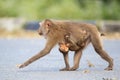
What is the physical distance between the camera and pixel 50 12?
30422 mm

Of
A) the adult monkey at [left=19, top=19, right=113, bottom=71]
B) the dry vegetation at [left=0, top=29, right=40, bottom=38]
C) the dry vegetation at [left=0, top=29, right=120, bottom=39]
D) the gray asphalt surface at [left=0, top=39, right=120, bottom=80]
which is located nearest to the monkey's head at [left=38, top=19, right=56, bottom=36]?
the adult monkey at [left=19, top=19, right=113, bottom=71]

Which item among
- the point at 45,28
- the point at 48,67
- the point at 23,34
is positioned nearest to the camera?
the point at 45,28

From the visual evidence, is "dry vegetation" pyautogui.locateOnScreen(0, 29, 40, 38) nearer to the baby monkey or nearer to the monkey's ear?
the baby monkey

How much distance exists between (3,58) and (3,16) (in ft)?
44.9

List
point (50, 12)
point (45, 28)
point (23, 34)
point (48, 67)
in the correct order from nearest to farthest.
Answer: point (45, 28) < point (48, 67) < point (23, 34) < point (50, 12)

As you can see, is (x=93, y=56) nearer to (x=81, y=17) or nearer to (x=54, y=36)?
(x=54, y=36)

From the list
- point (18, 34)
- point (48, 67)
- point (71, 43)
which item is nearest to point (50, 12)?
point (18, 34)

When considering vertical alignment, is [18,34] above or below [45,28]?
below

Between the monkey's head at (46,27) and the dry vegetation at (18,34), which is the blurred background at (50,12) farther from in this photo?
the monkey's head at (46,27)

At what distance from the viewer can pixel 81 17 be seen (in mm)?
30250

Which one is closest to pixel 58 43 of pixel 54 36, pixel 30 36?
pixel 54 36

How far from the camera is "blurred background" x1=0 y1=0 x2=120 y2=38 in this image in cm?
2731

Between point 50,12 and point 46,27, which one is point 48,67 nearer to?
point 46,27

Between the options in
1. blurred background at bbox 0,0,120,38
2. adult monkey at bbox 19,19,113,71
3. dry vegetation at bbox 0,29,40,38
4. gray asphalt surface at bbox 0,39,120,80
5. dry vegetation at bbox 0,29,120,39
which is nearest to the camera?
→ gray asphalt surface at bbox 0,39,120,80
